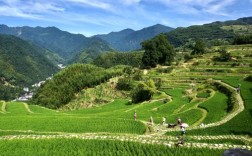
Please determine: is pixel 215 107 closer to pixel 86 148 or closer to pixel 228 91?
pixel 228 91

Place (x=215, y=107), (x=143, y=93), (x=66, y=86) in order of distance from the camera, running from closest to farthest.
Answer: (x=215, y=107) → (x=143, y=93) → (x=66, y=86)

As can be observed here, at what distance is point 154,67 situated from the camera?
123 metres

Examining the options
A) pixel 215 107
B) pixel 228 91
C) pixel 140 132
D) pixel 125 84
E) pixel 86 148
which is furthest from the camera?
pixel 125 84

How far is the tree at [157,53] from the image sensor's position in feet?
394

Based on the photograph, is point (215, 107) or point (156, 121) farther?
point (215, 107)

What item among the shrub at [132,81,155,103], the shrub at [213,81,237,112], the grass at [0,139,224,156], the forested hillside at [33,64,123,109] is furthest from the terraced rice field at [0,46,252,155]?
the forested hillside at [33,64,123,109]

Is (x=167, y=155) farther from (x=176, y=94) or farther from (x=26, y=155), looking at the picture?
(x=176, y=94)

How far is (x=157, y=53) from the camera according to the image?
4732 inches

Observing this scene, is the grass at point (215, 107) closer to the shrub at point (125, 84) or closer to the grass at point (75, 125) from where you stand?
the grass at point (75, 125)

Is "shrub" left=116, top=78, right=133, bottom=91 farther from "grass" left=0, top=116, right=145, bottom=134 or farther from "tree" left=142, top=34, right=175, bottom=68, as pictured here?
"grass" left=0, top=116, right=145, bottom=134

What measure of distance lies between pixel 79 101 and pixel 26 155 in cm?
8158

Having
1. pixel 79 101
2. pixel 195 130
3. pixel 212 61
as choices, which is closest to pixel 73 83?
pixel 79 101

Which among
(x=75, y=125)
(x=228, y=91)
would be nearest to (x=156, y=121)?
(x=75, y=125)

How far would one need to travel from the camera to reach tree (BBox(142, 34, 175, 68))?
12006 cm
